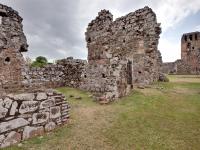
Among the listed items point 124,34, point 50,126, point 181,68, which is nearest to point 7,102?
point 50,126

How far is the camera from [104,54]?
11.2m

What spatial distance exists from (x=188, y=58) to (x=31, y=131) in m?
37.4

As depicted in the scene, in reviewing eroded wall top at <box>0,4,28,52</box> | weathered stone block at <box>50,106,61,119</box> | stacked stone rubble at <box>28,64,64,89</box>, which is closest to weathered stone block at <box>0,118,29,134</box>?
weathered stone block at <box>50,106,61,119</box>

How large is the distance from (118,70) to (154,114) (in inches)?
124

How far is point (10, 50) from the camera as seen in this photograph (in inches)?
462

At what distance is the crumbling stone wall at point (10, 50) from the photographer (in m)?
11.2

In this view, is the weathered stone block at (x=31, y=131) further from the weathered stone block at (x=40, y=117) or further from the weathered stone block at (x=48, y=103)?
the weathered stone block at (x=48, y=103)

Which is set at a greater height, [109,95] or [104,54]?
[104,54]

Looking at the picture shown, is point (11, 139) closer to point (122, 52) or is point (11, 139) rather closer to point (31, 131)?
point (31, 131)

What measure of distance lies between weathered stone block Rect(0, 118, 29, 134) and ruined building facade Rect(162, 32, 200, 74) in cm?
3314

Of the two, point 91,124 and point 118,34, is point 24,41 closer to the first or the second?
point 118,34

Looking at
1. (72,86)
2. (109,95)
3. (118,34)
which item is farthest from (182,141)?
(118,34)

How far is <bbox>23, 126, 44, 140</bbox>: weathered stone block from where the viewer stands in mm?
4590

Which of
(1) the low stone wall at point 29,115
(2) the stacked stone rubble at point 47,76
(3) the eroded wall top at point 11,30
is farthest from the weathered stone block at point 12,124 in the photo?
(3) the eroded wall top at point 11,30
